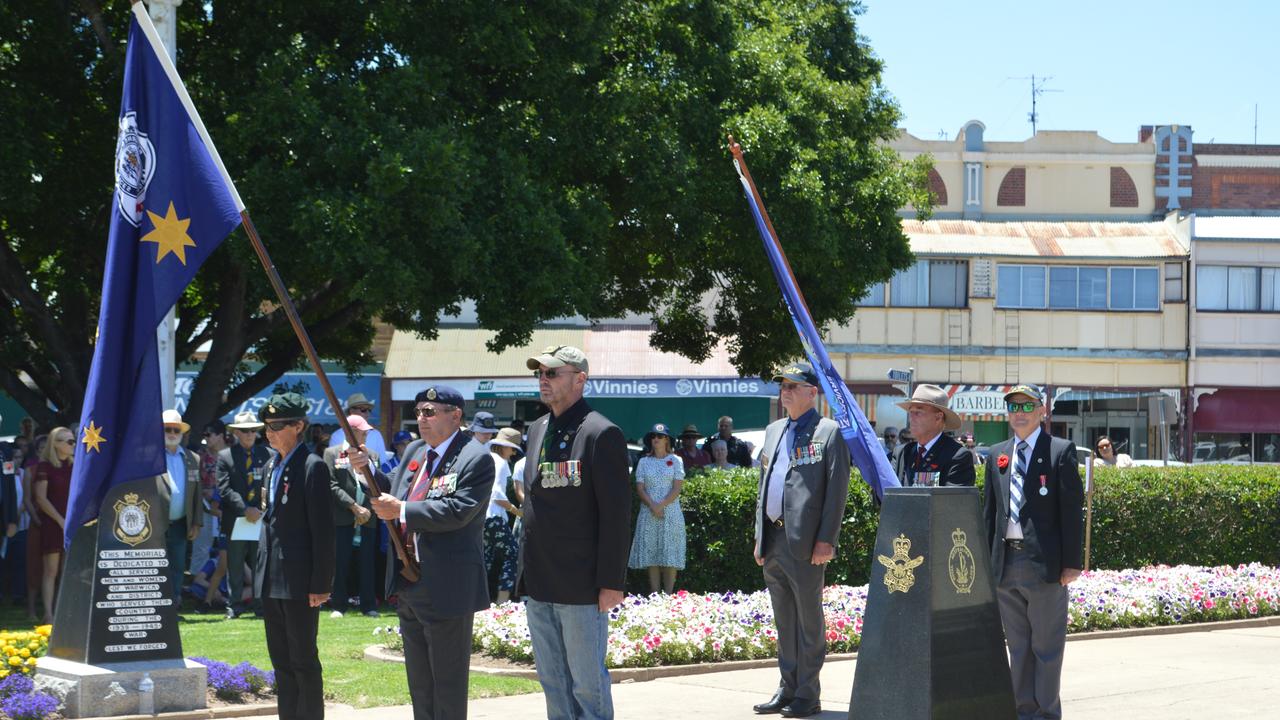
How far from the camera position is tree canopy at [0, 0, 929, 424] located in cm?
1602

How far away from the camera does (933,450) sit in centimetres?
842

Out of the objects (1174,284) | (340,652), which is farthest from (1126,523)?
(1174,284)

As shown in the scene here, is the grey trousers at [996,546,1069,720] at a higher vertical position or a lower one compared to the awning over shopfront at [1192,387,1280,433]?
lower

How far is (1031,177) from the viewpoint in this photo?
46.5 meters

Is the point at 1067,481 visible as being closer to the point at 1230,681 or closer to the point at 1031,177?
the point at 1230,681

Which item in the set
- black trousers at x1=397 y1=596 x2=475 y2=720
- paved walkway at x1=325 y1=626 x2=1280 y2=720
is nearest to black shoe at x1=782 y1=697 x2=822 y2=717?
paved walkway at x1=325 y1=626 x2=1280 y2=720

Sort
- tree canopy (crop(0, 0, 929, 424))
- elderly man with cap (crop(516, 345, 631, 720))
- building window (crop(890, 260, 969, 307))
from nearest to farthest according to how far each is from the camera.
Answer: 1. elderly man with cap (crop(516, 345, 631, 720))
2. tree canopy (crop(0, 0, 929, 424))
3. building window (crop(890, 260, 969, 307))

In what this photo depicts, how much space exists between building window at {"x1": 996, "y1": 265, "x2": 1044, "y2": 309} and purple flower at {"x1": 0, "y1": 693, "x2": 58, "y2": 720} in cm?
3768

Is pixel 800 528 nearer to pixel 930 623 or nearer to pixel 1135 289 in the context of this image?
pixel 930 623

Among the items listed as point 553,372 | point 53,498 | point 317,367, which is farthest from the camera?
point 53,498

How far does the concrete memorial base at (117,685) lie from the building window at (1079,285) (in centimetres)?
3769

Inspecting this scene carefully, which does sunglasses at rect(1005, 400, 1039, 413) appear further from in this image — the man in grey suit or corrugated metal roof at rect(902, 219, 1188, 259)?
corrugated metal roof at rect(902, 219, 1188, 259)

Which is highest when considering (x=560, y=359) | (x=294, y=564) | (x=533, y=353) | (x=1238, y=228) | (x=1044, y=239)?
(x=1238, y=228)

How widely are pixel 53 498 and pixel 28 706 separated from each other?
6.59 m
